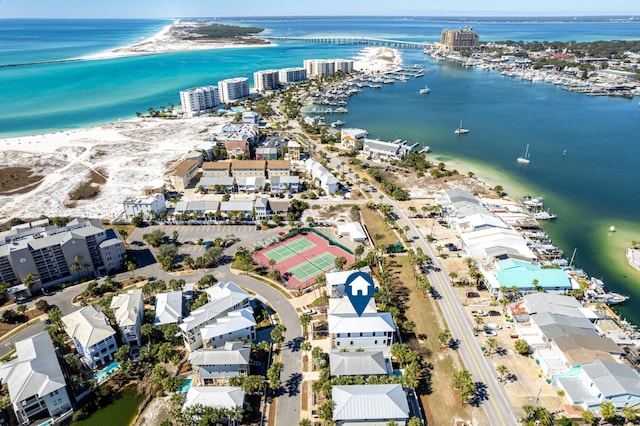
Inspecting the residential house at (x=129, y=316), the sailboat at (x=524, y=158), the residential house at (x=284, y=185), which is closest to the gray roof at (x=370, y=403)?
the residential house at (x=129, y=316)

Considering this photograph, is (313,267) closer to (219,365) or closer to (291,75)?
(219,365)

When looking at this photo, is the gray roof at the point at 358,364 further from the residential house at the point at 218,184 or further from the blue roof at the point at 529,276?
the residential house at the point at 218,184

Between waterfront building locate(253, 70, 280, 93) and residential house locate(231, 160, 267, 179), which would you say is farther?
waterfront building locate(253, 70, 280, 93)

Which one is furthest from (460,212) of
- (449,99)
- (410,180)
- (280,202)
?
(449,99)

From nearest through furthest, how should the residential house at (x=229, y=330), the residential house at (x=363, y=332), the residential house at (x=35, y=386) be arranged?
the residential house at (x=35, y=386), the residential house at (x=363, y=332), the residential house at (x=229, y=330)

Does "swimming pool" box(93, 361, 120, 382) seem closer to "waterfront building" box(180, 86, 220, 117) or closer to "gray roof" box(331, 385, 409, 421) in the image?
"gray roof" box(331, 385, 409, 421)

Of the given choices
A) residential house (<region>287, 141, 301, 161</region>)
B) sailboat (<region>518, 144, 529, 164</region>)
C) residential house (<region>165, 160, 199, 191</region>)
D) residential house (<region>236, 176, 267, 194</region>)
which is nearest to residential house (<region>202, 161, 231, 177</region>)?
residential house (<region>165, 160, 199, 191</region>)

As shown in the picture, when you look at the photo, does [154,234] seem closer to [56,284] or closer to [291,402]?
[56,284]
